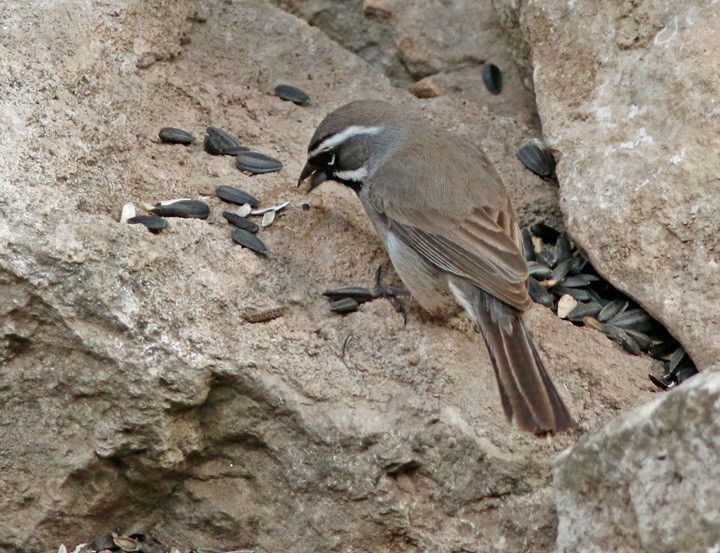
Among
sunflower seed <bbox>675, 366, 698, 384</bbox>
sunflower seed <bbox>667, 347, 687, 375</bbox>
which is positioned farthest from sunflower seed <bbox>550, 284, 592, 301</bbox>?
sunflower seed <bbox>675, 366, 698, 384</bbox>

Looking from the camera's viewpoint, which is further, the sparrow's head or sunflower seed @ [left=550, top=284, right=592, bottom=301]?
the sparrow's head

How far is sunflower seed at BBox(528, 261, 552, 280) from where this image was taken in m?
6.58

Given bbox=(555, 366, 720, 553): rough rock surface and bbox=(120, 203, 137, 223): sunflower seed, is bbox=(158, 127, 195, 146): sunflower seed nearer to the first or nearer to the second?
bbox=(120, 203, 137, 223): sunflower seed

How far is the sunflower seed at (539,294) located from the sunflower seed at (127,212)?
2132mm

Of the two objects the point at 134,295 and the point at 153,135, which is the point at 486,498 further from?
the point at 153,135

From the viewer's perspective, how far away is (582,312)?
6367mm

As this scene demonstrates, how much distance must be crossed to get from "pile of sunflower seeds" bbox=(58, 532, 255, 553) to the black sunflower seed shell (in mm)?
2121

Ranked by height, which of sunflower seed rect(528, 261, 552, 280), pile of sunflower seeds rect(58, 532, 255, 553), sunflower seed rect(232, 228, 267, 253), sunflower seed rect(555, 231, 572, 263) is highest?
sunflower seed rect(555, 231, 572, 263)

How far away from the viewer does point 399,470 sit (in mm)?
5223

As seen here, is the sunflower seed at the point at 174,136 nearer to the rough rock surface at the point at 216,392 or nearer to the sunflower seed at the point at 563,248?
the rough rock surface at the point at 216,392

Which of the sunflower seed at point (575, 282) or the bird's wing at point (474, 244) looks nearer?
the bird's wing at point (474, 244)

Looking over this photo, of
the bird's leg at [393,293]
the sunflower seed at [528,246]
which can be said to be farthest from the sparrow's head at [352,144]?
the sunflower seed at [528,246]

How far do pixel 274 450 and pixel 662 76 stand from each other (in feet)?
9.00

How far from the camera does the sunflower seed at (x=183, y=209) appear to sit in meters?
5.94
